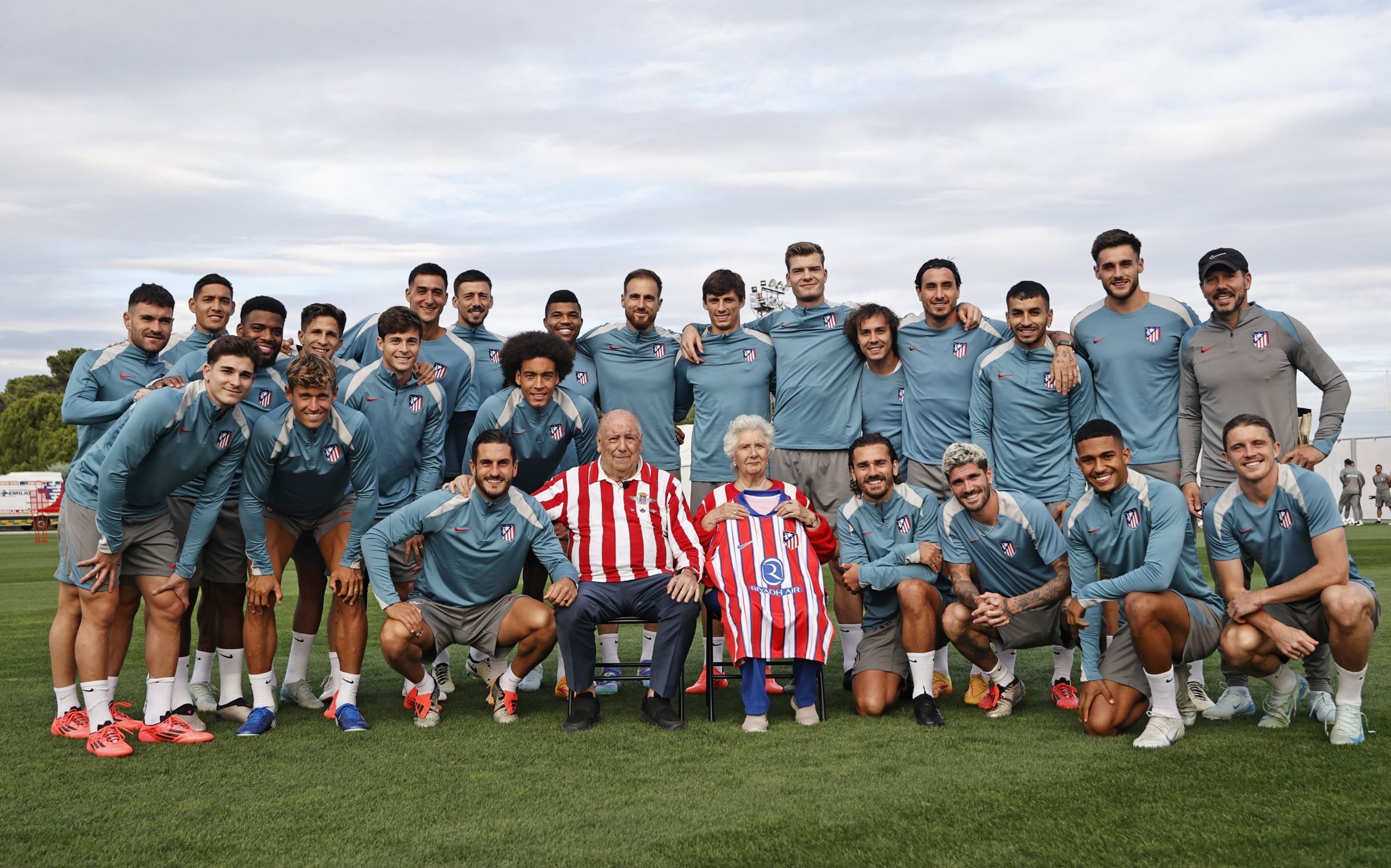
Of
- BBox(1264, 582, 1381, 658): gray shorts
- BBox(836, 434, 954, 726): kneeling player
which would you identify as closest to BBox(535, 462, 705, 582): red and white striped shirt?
BBox(836, 434, 954, 726): kneeling player

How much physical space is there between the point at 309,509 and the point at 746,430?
2329 millimetres

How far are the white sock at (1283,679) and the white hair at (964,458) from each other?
156 cm

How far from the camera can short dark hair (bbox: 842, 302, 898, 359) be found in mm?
6422

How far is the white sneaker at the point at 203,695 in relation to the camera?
5.90 metres

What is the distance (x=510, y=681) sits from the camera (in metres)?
5.48

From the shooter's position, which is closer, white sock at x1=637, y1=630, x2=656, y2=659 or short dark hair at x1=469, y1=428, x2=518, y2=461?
short dark hair at x1=469, y1=428, x2=518, y2=461

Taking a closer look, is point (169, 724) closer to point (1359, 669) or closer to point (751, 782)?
point (751, 782)

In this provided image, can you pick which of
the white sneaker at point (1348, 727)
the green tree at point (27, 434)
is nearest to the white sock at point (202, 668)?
the white sneaker at point (1348, 727)

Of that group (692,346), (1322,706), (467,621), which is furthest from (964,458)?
(467,621)

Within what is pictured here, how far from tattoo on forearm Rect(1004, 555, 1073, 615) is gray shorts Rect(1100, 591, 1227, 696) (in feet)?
1.28

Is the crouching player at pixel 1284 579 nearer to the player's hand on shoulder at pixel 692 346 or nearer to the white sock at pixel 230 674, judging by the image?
the player's hand on shoulder at pixel 692 346

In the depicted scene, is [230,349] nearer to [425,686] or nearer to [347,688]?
[347,688]

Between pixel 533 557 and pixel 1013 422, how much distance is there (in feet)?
9.17

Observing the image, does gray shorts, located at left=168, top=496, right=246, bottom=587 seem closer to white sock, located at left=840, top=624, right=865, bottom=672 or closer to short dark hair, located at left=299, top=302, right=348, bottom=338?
short dark hair, located at left=299, top=302, right=348, bottom=338
